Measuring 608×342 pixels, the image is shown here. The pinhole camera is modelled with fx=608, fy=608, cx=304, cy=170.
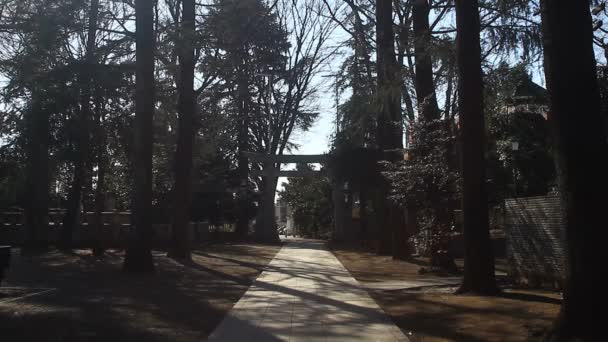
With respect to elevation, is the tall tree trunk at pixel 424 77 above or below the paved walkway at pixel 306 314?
above

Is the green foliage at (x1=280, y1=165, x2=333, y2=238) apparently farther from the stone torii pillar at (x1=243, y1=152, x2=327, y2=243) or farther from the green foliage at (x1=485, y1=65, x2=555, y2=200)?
the green foliage at (x1=485, y1=65, x2=555, y2=200)

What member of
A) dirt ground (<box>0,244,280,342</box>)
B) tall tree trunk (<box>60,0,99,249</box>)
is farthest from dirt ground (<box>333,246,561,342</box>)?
tall tree trunk (<box>60,0,99,249</box>)

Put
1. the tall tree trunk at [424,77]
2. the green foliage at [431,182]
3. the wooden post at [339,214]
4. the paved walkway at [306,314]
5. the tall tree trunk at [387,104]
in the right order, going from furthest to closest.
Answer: the wooden post at [339,214] → the tall tree trunk at [424,77] → the green foliage at [431,182] → the tall tree trunk at [387,104] → the paved walkway at [306,314]

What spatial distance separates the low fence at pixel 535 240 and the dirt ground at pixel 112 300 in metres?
6.23

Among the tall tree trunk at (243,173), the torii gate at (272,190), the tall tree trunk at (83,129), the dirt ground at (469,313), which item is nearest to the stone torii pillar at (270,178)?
the torii gate at (272,190)

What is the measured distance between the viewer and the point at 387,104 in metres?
17.6

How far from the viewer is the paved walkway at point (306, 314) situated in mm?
8344

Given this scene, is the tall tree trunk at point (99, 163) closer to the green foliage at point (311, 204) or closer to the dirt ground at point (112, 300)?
the dirt ground at point (112, 300)

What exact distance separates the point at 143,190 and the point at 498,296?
9.48 metres

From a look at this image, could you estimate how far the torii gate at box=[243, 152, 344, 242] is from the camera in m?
39.0

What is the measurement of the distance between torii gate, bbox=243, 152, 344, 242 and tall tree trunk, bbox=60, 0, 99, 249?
13.5m

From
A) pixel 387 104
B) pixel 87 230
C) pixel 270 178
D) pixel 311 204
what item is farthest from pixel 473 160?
pixel 311 204

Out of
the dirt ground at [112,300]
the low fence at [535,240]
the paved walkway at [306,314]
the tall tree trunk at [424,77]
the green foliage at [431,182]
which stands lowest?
the paved walkway at [306,314]

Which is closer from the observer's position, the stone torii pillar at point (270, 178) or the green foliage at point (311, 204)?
the stone torii pillar at point (270, 178)
